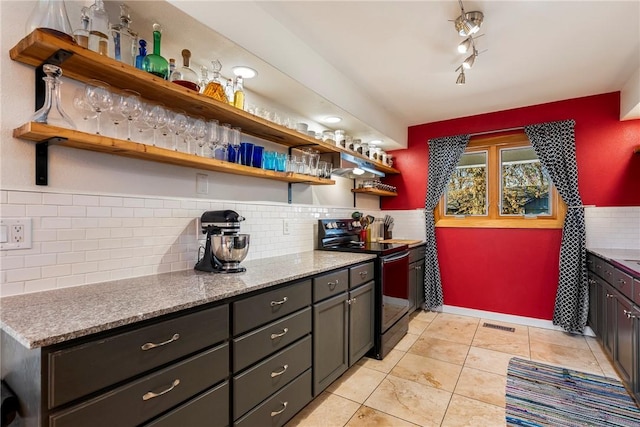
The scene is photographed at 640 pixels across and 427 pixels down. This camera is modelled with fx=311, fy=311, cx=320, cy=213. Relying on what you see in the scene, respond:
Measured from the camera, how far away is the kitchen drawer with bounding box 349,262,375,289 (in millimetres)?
2328

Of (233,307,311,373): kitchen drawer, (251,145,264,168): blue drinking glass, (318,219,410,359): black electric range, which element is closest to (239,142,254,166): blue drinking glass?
(251,145,264,168): blue drinking glass

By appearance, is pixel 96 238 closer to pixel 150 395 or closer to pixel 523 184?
pixel 150 395

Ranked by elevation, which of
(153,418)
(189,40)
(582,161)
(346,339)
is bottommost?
(346,339)

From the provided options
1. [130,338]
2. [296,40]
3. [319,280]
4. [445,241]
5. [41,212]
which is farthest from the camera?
[445,241]

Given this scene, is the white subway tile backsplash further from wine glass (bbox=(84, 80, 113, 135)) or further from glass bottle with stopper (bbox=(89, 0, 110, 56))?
glass bottle with stopper (bbox=(89, 0, 110, 56))

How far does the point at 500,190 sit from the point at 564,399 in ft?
7.73

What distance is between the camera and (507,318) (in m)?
3.64

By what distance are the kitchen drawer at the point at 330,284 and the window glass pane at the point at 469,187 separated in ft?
8.13

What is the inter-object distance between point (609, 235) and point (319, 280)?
320 cm

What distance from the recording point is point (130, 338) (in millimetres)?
1020

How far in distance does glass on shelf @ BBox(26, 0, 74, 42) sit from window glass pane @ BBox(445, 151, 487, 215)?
155 inches

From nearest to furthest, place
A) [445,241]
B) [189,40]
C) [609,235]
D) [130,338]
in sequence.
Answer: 1. [130,338]
2. [189,40]
3. [609,235]
4. [445,241]

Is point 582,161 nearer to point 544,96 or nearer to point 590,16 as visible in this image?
point 544,96

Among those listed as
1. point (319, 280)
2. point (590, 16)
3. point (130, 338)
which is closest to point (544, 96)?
point (590, 16)
